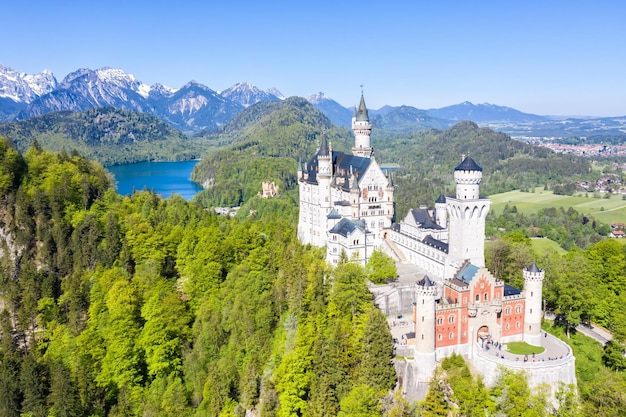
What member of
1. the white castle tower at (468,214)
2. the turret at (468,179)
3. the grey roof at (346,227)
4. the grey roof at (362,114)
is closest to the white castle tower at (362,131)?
the grey roof at (362,114)

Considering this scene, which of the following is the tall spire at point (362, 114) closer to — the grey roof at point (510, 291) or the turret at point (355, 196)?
the turret at point (355, 196)

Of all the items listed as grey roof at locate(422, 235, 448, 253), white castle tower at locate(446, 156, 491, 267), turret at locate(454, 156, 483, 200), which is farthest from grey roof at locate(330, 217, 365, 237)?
turret at locate(454, 156, 483, 200)

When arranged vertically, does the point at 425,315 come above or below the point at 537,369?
above

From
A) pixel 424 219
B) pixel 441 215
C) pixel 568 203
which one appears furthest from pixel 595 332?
pixel 568 203

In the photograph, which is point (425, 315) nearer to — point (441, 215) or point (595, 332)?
point (595, 332)

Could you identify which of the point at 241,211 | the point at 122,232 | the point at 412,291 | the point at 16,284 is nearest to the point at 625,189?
the point at 241,211

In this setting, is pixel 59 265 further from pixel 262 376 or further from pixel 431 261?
pixel 431 261
